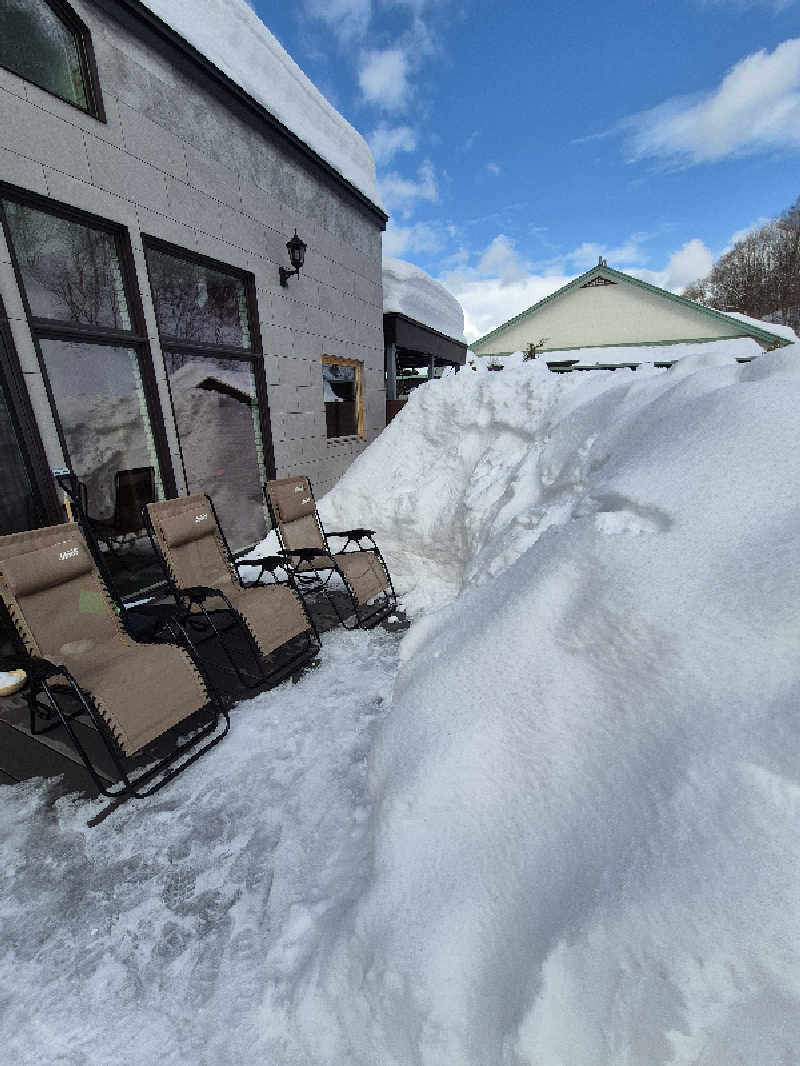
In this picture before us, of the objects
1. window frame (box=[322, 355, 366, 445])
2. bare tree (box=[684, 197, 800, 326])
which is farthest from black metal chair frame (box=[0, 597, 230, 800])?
bare tree (box=[684, 197, 800, 326])

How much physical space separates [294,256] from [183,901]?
23.4 ft

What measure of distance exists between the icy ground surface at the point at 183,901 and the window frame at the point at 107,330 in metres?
3.15

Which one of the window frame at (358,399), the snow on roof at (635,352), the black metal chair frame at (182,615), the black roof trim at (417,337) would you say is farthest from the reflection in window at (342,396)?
the snow on roof at (635,352)

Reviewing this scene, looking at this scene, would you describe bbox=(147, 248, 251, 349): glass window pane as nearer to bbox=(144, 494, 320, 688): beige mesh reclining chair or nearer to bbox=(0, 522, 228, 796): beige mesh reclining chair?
bbox=(144, 494, 320, 688): beige mesh reclining chair

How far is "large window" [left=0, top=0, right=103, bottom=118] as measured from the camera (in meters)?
3.59

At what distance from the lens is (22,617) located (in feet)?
8.74

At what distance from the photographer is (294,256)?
6406 millimetres

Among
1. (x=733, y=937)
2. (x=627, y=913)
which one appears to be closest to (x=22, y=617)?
(x=627, y=913)

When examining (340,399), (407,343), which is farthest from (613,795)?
(407,343)

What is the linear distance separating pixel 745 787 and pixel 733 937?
11.4 inches

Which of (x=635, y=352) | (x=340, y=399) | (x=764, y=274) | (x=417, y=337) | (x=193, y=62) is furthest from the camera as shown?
(x=764, y=274)

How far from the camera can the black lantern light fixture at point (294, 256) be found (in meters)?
6.32

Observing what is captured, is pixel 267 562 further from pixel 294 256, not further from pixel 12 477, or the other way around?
pixel 294 256

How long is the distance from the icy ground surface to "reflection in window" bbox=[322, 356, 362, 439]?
20.7 feet
